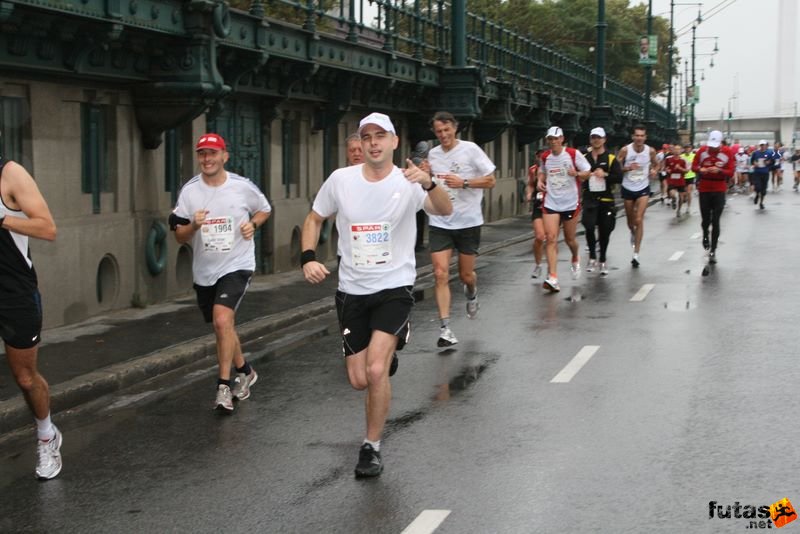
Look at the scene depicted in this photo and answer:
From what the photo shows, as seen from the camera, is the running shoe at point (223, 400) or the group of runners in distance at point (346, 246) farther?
the running shoe at point (223, 400)

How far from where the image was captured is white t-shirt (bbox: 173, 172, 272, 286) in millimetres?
8633

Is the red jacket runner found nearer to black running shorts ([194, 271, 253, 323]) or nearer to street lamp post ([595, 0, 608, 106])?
black running shorts ([194, 271, 253, 323])

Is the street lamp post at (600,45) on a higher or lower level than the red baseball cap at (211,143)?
higher

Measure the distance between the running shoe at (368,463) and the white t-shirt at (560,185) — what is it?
9.09 meters

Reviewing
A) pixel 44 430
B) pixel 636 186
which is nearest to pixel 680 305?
pixel 636 186

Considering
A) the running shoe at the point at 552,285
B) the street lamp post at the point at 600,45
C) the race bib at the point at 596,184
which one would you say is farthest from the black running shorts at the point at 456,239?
the street lamp post at the point at 600,45

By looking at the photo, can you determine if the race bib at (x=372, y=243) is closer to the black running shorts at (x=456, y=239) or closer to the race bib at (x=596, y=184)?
the black running shorts at (x=456, y=239)

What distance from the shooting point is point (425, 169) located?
7289 millimetres

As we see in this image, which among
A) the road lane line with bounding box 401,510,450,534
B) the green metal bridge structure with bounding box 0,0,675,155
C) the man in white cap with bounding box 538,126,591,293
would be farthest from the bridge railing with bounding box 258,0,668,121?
the road lane line with bounding box 401,510,450,534

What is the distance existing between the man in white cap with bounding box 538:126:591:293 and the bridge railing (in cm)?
338

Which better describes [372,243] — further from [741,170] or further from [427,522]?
[741,170]

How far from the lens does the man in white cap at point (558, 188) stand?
1531 cm

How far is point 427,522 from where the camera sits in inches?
229

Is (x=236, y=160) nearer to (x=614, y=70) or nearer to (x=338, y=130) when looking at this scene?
(x=338, y=130)
